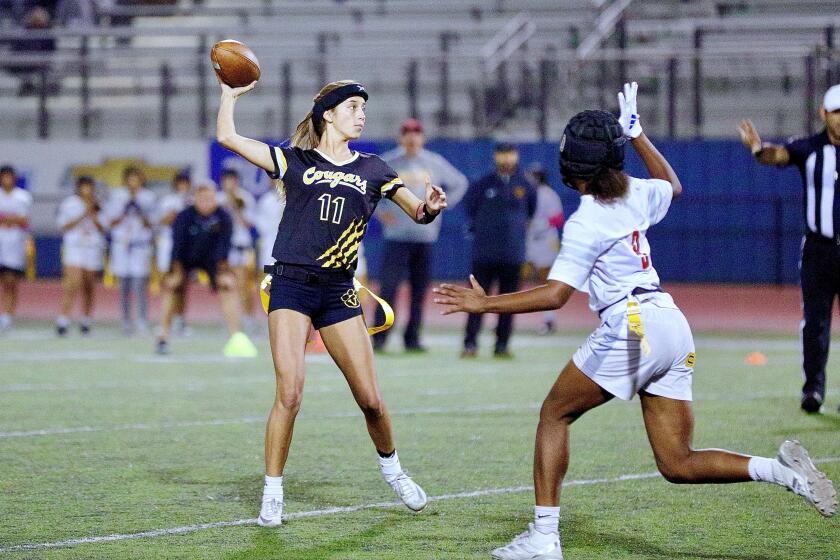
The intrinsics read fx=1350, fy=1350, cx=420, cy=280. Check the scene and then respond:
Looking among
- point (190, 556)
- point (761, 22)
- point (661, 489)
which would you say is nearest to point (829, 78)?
point (761, 22)

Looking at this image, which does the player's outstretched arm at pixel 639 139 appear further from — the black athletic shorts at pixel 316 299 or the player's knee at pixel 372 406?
the player's knee at pixel 372 406

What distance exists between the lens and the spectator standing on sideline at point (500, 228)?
14.2m

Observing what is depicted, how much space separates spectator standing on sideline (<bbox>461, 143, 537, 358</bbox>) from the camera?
14.2 meters

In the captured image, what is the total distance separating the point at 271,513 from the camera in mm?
6098

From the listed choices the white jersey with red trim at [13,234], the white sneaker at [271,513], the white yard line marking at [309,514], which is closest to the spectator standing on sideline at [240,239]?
the white jersey with red trim at [13,234]

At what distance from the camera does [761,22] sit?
1005 inches

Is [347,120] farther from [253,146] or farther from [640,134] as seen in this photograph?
[640,134]

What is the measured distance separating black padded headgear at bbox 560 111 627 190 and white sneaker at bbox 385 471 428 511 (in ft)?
6.04

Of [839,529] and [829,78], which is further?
[829,78]

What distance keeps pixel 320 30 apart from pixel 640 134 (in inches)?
904

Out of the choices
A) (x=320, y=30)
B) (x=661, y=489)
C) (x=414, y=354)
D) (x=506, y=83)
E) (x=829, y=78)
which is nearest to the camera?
(x=661, y=489)

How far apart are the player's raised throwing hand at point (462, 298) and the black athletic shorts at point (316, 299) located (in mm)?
1133

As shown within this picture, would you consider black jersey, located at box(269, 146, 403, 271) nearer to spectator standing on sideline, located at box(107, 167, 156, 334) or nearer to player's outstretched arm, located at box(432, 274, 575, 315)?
player's outstretched arm, located at box(432, 274, 575, 315)

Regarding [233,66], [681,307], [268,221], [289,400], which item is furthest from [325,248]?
[681,307]
